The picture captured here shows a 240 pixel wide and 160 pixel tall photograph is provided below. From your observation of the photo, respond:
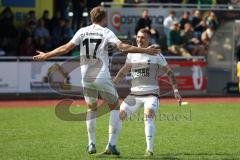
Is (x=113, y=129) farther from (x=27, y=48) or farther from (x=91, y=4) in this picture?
(x=91, y=4)

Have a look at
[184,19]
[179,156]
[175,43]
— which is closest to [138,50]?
[179,156]

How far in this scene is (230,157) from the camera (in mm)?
11383

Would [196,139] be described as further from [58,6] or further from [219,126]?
[58,6]

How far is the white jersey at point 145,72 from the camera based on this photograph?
12.0 m

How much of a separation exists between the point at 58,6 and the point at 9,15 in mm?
2864

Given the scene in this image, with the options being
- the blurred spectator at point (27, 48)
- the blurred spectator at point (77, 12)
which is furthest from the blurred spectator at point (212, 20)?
the blurred spectator at point (27, 48)

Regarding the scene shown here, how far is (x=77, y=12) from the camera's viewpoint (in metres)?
27.6

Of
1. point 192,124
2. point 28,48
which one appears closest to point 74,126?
point 192,124

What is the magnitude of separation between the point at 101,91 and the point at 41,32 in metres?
15.3

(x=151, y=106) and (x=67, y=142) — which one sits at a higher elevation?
(x=151, y=106)

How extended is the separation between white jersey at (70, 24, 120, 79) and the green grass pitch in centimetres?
135

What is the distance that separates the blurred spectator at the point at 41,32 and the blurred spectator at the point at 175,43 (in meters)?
4.59

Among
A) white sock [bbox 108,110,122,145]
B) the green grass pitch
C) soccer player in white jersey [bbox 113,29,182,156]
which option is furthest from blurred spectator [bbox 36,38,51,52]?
→ white sock [bbox 108,110,122,145]

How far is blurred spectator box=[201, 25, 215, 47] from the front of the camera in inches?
1101
